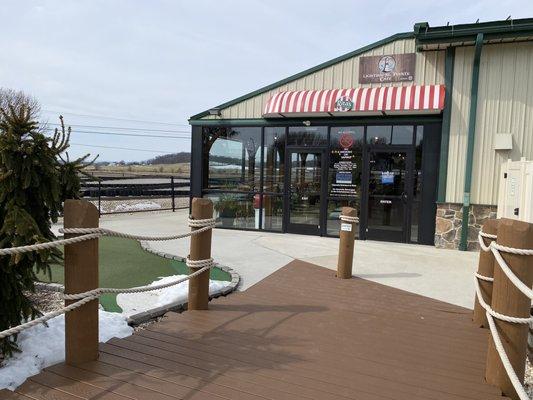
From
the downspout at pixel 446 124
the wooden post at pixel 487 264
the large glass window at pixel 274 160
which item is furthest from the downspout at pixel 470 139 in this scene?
the wooden post at pixel 487 264

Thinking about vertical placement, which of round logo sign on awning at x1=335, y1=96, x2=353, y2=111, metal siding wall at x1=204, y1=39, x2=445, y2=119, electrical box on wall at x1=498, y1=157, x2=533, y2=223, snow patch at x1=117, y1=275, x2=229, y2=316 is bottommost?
snow patch at x1=117, y1=275, x2=229, y2=316

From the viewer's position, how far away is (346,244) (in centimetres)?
600

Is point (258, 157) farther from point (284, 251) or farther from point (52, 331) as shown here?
point (52, 331)

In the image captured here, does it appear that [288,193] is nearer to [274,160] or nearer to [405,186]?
[274,160]

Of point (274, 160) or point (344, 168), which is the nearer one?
point (344, 168)

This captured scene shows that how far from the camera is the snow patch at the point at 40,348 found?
286 centimetres

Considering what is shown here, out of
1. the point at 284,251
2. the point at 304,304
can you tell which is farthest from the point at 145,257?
the point at 304,304

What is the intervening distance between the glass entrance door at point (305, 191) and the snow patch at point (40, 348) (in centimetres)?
678

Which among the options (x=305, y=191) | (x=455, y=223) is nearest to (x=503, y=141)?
(x=455, y=223)

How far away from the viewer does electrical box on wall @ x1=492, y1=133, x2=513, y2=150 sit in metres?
8.42

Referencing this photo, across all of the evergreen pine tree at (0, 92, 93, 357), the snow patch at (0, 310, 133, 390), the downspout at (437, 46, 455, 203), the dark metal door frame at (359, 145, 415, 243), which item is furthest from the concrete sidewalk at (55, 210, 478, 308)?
the evergreen pine tree at (0, 92, 93, 357)

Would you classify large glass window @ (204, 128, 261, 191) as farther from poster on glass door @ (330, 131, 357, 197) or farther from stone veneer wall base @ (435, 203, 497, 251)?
stone veneer wall base @ (435, 203, 497, 251)

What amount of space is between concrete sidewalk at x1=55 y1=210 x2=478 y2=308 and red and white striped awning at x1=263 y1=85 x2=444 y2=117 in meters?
2.82

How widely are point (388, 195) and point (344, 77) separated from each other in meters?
2.80
